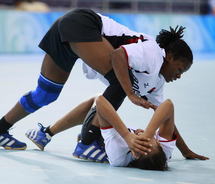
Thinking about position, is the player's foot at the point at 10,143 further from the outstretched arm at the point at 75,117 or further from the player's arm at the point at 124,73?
the player's arm at the point at 124,73

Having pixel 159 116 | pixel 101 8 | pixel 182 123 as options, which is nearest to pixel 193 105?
pixel 182 123

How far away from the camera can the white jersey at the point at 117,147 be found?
173 inches

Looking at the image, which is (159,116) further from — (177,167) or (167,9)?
(167,9)

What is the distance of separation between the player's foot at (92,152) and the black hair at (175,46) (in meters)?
0.86

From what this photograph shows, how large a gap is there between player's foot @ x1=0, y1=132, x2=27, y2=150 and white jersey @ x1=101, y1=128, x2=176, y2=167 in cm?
81

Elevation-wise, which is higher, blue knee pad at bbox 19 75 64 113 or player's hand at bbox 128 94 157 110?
player's hand at bbox 128 94 157 110

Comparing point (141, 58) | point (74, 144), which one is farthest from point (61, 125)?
point (141, 58)

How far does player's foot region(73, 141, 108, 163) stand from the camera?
461 centimetres

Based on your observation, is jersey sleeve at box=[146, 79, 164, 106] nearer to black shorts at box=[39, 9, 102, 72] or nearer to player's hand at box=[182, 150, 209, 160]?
player's hand at box=[182, 150, 209, 160]

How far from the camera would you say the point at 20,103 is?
16.7 feet

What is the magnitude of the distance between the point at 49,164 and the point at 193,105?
12.4 feet

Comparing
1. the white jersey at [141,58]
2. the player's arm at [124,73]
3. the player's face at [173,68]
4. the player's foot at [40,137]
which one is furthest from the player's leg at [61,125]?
the player's face at [173,68]

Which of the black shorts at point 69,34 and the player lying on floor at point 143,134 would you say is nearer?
the player lying on floor at point 143,134

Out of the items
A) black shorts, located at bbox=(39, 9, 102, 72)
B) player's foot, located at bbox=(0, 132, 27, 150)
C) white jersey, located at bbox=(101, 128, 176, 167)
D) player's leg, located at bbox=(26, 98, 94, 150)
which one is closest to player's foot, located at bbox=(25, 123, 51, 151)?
player's leg, located at bbox=(26, 98, 94, 150)
